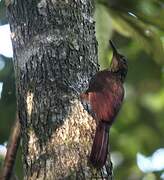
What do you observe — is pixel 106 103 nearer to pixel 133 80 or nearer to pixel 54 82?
pixel 54 82

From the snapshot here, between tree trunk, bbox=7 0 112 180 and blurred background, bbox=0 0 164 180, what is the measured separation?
71cm

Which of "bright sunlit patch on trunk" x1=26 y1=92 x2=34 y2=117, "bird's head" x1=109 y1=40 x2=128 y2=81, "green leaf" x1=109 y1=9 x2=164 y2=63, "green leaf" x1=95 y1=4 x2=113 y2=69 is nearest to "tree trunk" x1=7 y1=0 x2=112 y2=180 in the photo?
"bright sunlit patch on trunk" x1=26 y1=92 x2=34 y2=117

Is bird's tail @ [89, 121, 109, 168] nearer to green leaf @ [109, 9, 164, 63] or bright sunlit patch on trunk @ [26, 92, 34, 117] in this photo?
bright sunlit patch on trunk @ [26, 92, 34, 117]

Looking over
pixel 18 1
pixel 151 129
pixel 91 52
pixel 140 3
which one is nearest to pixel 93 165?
pixel 91 52

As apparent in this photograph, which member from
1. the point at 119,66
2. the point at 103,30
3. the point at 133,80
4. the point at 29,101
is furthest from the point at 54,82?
the point at 133,80

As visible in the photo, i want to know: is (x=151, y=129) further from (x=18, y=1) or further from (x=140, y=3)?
(x=18, y=1)

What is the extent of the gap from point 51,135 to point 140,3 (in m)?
1.47

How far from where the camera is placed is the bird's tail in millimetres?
2266

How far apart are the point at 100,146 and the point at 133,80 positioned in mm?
2255

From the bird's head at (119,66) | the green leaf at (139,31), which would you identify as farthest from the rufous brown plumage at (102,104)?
the green leaf at (139,31)

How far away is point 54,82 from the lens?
2.49m

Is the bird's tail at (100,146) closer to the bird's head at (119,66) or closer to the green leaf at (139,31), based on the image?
the bird's head at (119,66)

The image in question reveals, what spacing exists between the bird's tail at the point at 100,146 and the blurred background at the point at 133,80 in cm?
97

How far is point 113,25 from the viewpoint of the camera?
12.2 feet
